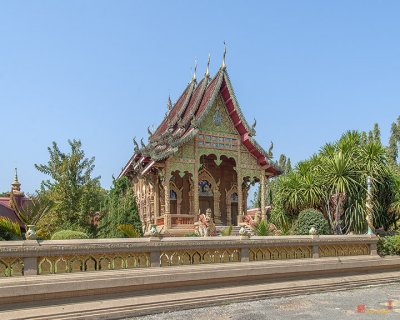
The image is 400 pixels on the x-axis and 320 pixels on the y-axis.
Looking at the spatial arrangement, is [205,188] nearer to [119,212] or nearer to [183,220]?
[183,220]

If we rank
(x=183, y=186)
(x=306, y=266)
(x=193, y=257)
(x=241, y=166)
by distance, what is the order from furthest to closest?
1. (x=183, y=186)
2. (x=241, y=166)
3. (x=306, y=266)
4. (x=193, y=257)

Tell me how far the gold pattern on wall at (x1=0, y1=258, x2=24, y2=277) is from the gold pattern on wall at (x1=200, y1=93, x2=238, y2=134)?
1378cm

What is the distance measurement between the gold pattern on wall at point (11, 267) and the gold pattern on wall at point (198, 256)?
290 centimetres

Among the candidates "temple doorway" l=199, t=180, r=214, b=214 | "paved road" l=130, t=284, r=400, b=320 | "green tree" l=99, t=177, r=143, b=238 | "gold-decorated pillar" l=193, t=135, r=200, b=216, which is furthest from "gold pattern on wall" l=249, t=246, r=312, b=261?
"temple doorway" l=199, t=180, r=214, b=214

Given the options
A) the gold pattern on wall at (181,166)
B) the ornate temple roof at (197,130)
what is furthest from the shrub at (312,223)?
the gold pattern on wall at (181,166)

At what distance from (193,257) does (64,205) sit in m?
5.84

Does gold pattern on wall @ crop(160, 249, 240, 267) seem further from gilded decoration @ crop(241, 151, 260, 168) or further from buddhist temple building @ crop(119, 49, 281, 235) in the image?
gilded decoration @ crop(241, 151, 260, 168)

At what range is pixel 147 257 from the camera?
323 inches

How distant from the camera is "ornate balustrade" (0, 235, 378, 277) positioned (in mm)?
6785

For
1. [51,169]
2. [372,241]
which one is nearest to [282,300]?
[372,241]

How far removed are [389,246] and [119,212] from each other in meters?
9.65

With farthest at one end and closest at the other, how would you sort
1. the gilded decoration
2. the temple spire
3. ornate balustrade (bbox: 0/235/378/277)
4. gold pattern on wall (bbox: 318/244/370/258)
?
1. the gilded decoration
2. the temple spire
3. gold pattern on wall (bbox: 318/244/370/258)
4. ornate balustrade (bbox: 0/235/378/277)

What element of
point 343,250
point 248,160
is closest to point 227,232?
point 343,250

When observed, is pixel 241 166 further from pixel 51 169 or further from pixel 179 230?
pixel 51 169
